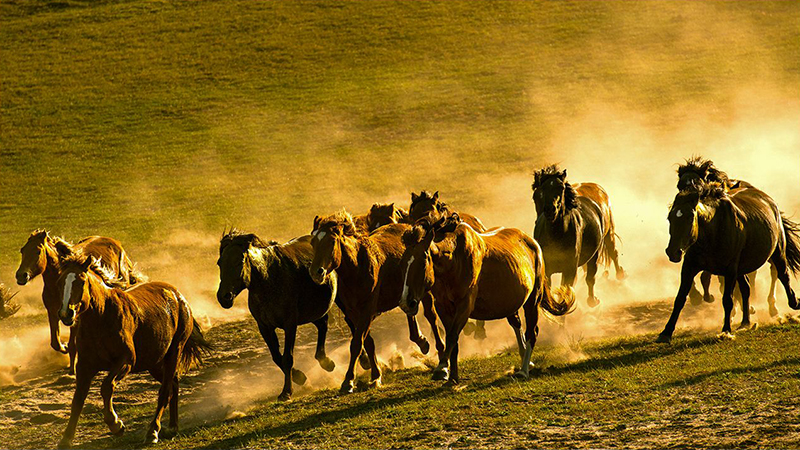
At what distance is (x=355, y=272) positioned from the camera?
1422 cm

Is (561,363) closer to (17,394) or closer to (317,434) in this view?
(317,434)

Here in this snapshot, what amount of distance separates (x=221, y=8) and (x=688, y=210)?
2014 inches

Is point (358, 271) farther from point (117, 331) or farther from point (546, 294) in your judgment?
point (117, 331)

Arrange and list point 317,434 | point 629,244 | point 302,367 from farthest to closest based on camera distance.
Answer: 1. point 629,244
2. point 302,367
3. point 317,434

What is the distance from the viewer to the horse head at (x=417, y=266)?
495 inches

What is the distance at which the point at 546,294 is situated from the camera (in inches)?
595

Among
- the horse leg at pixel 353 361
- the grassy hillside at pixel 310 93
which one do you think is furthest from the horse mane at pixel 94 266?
the grassy hillside at pixel 310 93

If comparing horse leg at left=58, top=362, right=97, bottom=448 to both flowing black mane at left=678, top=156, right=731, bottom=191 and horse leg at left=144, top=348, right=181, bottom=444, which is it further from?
flowing black mane at left=678, top=156, right=731, bottom=191

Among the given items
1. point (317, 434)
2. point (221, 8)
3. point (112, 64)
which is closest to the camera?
point (317, 434)

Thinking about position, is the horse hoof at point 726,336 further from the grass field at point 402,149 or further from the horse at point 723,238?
the grass field at point 402,149

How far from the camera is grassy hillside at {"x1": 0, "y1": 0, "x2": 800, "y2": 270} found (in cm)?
3800

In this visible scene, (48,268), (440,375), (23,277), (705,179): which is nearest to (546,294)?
A: (440,375)

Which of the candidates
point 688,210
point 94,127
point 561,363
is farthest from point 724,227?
point 94,127

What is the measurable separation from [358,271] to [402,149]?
2996cm
